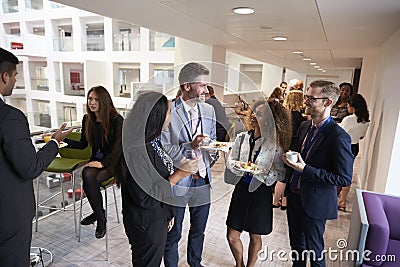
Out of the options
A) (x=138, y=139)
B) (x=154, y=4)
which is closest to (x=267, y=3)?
(x=154, y=4)

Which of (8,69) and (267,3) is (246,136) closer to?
(267,3)

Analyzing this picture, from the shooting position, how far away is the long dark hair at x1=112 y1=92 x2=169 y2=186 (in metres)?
1.19

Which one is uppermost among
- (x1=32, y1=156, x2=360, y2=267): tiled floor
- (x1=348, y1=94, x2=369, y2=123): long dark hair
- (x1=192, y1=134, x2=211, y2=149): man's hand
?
(x1=348, y1=94, x2=369, y2=123): long dark hair

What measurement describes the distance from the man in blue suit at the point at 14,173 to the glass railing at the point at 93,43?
40.9ft

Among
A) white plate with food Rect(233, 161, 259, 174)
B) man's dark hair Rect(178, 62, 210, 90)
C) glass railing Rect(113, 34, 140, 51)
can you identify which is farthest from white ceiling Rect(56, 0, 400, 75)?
glass railing Rect(113, 34, 140, 51)

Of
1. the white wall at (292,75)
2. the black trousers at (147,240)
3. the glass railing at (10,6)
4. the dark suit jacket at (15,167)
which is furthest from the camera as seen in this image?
the glass railing at (10,6)

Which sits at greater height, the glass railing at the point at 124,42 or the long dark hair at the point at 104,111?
the glass railing at the point at 124,42

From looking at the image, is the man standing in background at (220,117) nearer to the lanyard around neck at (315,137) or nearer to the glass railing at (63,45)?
the lanyard around neck at (315,137)

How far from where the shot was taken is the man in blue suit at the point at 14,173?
1158mm

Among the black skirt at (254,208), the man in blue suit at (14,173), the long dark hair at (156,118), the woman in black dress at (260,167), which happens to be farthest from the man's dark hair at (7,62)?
the black skirt at (254,208)

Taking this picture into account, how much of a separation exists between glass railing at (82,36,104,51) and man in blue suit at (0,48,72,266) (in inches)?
490

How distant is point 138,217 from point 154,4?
5.04ft

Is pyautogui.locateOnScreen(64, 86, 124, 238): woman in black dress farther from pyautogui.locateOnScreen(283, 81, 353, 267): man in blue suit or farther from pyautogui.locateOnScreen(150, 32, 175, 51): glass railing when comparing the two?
pyautogui.locateOnScreen(150, 32, 175, 51): glass railing

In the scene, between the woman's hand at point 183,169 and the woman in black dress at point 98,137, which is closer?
the woman's hand at point 183,169
